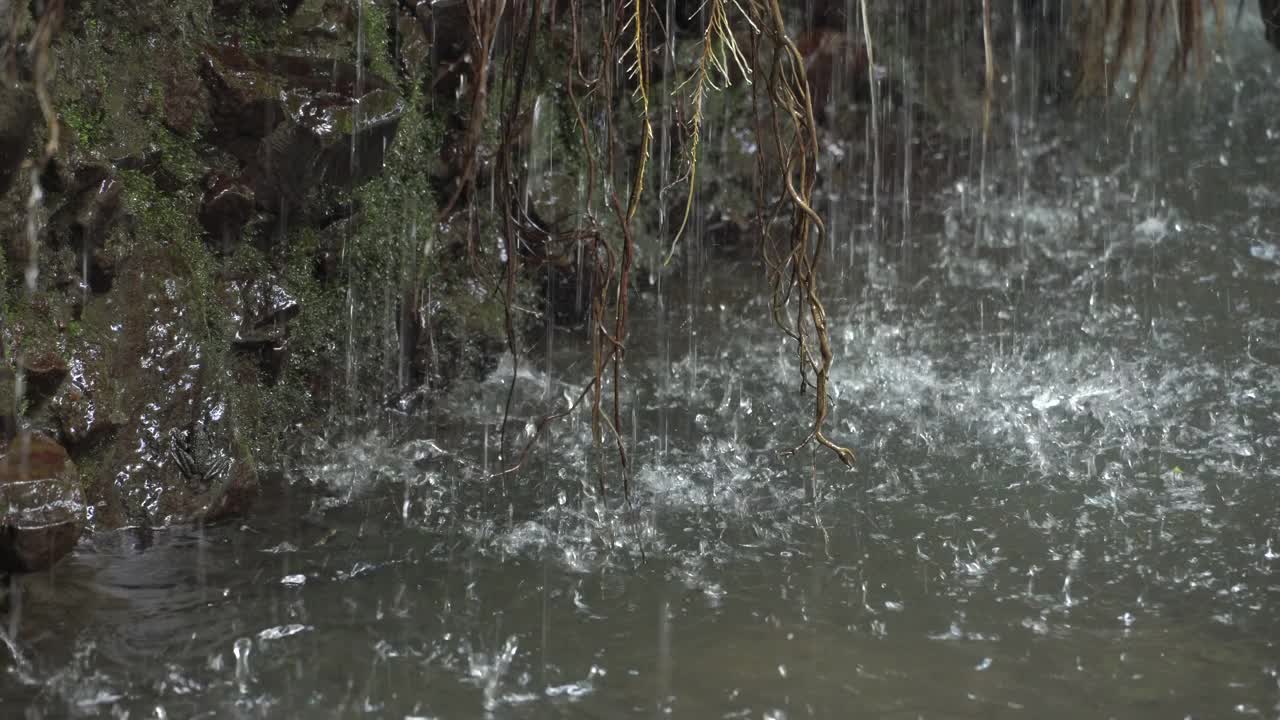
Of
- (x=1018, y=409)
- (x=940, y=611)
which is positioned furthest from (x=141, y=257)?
(x=1018, y=409)

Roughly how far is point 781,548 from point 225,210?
7.45ft

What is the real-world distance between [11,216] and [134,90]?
62 centimetres

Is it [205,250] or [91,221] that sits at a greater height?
[91,221]

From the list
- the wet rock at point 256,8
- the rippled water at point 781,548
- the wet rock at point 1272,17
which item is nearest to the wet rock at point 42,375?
the rippled water at point 781,548

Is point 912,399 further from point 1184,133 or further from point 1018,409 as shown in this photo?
point 1184,133

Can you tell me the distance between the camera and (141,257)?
146 inches

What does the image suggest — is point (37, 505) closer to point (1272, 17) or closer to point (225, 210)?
point (225, 210)

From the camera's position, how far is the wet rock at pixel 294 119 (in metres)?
3.96

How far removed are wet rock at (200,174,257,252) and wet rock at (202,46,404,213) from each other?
0.15 ft

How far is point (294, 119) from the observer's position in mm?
4031

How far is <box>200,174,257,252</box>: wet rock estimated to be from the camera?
3955mm

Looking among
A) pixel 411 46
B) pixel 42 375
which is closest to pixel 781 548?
pixel 42 375

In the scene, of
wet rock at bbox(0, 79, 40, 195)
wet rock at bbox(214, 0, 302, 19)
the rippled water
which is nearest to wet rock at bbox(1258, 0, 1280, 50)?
the rippled water

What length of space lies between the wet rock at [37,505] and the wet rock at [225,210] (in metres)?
1.03
